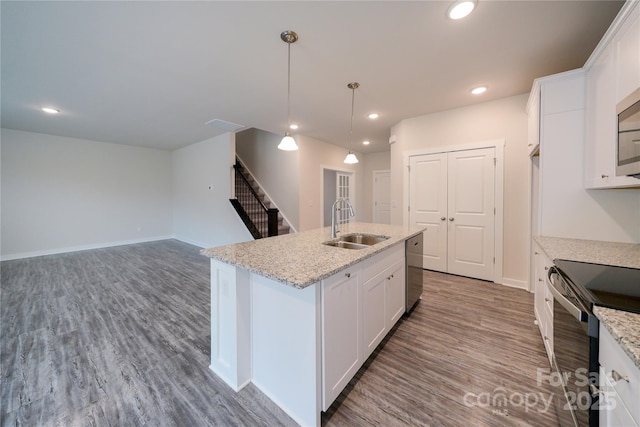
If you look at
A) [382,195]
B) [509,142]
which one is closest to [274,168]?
[382,195]

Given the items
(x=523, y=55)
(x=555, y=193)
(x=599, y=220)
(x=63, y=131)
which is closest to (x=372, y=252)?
(x=555, y=193)

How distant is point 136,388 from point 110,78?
10.8 feet

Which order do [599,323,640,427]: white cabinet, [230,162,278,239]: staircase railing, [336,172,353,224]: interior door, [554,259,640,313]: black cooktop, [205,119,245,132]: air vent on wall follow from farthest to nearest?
1. [336,172,353,224]: interior door
2. [230,162,278,239]: staircase railing
3. [205,119,245,132]: air vent on wall
4. [554,259,640,313]: black cooktop
5. [599,323,640,427]: white cabinet

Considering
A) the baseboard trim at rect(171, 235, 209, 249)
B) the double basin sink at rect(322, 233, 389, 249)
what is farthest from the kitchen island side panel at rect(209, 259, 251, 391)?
the baseboard trim at rect(171, 235, 209, 249)

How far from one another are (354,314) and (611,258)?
179cm

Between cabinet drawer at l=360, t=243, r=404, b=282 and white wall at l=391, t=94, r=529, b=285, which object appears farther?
white wall at l=391, t=94, r=529, b=285

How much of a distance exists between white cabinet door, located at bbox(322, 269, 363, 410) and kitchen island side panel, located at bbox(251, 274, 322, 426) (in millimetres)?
49

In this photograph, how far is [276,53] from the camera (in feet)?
7.57

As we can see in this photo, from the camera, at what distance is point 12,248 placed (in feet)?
16.3

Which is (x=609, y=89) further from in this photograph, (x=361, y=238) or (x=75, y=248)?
(x=75, y=248)

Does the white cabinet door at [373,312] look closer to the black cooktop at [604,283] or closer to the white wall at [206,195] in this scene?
the black cooktop at [604,283]

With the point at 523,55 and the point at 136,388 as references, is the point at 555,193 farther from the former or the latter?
the point at 136,388

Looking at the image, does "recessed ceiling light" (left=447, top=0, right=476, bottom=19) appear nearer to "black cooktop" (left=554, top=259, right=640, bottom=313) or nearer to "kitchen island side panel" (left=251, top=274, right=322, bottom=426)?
"black cooktop" (left=554, top=259, right=640, bottom=313)

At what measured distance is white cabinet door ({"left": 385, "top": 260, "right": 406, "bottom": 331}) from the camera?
211 cm
